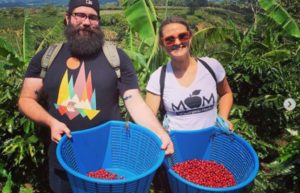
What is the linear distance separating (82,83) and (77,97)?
89 millimetres

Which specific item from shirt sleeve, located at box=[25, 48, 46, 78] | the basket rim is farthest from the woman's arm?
shirt sleeve, located at box=[25, 48, 46, 78]

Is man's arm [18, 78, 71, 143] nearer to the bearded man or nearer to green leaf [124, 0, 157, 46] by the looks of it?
the bearded man

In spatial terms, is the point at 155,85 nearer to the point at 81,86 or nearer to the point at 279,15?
the point at 81,86

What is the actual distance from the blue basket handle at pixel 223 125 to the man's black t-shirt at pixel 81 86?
0.61 metres

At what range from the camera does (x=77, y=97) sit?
7.43 ft

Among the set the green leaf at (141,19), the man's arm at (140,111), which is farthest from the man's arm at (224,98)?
the green leaf at (141,19)

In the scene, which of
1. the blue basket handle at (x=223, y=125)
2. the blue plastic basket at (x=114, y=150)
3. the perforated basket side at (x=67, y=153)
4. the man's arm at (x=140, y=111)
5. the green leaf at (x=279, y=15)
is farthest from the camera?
the green leaf at (x=279, y=15)

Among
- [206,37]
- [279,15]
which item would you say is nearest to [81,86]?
[206,37]

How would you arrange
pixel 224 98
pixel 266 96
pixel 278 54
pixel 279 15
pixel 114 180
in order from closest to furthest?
1. pixel 114 180
2. pixel 224 98
3. pixel 266 96
4. pixel 278 54
5. pixel 279 15

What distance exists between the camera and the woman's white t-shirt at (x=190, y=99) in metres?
2.47

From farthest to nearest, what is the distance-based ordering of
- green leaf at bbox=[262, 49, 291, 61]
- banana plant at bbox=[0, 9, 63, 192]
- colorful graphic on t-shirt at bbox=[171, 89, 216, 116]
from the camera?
green leaf at bbox=[262, 49, 291, 61] < banana plant at bbox=[0, 9, 63, 192] < colorful graphic on t-shirt at bbox=[171, 89, 216, 116]

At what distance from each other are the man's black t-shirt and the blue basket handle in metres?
0.61

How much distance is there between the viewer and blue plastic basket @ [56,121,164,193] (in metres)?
2.09

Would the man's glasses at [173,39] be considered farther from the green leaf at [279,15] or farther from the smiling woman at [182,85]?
the green leaf at [279,15]
